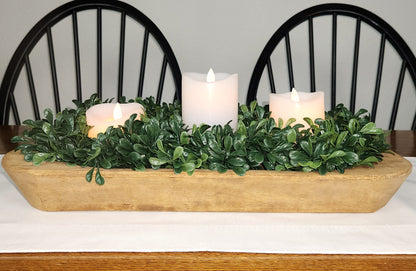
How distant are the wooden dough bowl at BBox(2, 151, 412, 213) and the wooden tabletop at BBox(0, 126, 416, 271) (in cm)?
9

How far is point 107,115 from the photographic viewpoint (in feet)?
2.24

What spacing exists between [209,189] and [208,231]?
5 cm

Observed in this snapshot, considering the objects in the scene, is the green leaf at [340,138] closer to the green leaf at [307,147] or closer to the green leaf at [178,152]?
the green leaf at [307,147]

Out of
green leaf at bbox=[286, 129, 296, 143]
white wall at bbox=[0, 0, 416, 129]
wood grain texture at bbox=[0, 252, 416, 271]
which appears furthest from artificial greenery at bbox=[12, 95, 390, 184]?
white wall at bbox=[0, 0, 416, 129]

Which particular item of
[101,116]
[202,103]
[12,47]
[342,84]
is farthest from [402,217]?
[12,47]

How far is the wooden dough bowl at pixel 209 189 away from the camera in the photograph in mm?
529

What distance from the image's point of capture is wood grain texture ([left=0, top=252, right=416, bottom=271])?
1.49 ft

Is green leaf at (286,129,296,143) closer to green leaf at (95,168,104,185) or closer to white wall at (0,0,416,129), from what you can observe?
green leaf at (95,168,104,185)

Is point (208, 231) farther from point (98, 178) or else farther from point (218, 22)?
point (218, 22)

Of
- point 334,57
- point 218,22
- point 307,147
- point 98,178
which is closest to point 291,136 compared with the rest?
point 307,147

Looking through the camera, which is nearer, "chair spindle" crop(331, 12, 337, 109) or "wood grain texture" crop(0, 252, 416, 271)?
"wood grain texture" crop(0, 252, 416, 271)

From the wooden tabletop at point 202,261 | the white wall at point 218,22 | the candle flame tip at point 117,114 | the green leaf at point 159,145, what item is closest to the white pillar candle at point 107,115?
the candle flame tip at point 117,114

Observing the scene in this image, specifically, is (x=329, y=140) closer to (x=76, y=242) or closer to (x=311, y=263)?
(x=311, y=263)

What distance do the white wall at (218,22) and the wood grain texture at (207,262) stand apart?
133 cm
